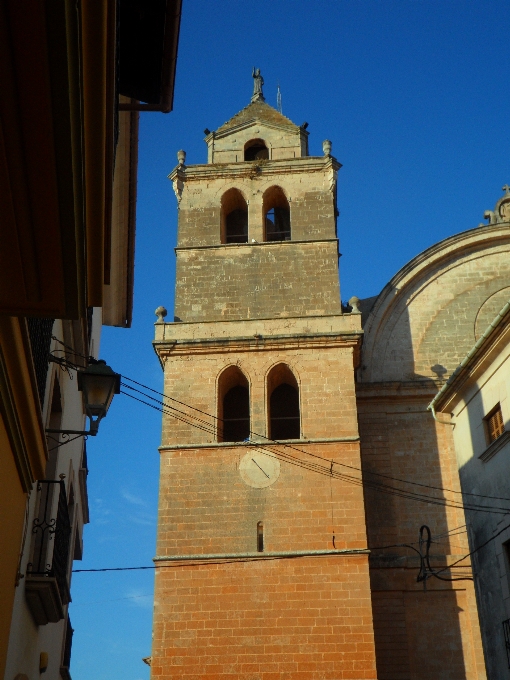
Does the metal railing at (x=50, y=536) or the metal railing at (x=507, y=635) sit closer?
the metal railing at (x=50, y=536)

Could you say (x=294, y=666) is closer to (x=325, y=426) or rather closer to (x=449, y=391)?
(x=325, y=426)

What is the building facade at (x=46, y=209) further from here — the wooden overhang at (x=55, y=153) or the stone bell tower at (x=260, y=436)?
the stone bell tower at (x=260, y=436)

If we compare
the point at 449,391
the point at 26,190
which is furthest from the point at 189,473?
the point at 26,190

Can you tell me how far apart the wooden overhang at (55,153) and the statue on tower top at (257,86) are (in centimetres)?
1928

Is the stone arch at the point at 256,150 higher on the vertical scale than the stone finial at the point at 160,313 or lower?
higher

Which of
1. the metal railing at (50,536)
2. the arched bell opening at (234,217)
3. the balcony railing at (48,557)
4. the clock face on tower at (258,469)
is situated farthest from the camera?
the arched bell opening at (234,217)

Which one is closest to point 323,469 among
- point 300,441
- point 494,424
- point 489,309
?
point 300,441

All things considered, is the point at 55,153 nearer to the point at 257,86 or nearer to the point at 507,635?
the point at 507,635

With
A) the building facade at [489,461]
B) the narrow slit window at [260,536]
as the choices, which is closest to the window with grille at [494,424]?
the building facade at [489,461]

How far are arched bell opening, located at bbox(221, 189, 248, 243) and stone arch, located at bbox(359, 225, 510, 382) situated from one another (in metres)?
3.72

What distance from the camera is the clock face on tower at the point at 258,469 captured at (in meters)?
15.4

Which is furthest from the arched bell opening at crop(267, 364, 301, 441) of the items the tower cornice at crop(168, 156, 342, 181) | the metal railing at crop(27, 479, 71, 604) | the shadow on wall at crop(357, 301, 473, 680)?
the metal railing at crop(27, 479, 71, 604)

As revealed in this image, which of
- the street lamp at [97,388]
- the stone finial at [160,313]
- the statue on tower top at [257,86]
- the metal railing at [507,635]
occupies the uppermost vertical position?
the statue on tower top at [257,86]

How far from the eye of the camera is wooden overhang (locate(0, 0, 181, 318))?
3232 millimetres
